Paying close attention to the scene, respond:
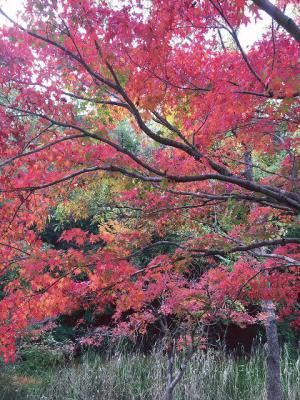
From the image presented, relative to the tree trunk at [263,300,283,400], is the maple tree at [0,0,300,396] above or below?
above

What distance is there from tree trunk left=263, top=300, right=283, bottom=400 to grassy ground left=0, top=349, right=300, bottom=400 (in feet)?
0.77

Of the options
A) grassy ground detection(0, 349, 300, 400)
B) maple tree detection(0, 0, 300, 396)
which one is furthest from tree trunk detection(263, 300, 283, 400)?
maple tree detection(0, 0, 300, 396)

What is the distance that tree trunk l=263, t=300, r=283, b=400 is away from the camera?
5918 millimetres

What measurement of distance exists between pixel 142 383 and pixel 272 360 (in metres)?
2.15

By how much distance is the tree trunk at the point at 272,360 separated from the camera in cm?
592

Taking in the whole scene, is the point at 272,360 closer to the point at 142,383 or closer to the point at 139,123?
the point at 142,383

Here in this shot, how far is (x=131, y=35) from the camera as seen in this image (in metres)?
3.14

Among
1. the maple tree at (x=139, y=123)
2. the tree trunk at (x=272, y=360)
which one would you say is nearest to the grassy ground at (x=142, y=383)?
the tree trunk at (x=272, y=360)

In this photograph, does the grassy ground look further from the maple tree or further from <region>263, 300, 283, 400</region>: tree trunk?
the maple tree

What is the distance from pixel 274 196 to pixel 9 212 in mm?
2517

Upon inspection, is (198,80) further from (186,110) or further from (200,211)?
(200,211)

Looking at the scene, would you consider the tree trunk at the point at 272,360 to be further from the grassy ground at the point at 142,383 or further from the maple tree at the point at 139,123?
the maple tree at the point at 139,123

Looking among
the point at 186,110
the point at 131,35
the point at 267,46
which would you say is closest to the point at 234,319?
the point at 186,110

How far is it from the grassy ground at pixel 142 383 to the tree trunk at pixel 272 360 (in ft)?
0.77
